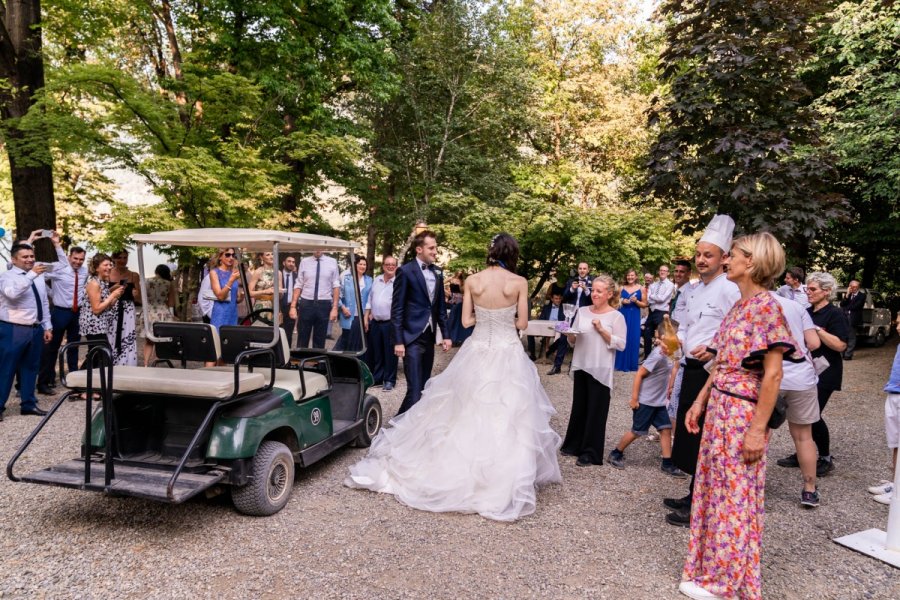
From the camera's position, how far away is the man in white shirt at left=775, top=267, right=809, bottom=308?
24.5ft

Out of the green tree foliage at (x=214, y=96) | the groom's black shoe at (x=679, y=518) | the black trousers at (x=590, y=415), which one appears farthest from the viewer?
the green tree foliage at (x=214, y=96)

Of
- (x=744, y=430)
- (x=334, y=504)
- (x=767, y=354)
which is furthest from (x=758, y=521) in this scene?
(x=334, y=504)

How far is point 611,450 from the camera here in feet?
19.7

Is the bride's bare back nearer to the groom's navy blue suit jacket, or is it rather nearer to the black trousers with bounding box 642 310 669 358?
the groom's navy blue suit jacket

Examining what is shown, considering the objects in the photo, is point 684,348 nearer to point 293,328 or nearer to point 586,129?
point 293,328

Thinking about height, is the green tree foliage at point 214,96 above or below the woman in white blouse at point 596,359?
above

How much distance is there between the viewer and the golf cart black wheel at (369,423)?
5.68 metres

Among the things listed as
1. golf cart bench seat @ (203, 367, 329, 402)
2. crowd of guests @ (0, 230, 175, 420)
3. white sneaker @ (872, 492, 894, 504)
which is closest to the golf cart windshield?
golf cart bench seat @ (203, 367, 329, 402)

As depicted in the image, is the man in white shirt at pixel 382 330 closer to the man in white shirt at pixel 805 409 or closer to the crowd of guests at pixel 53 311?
the crowd of guests at pixel 53 311

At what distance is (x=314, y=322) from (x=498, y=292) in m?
3.64

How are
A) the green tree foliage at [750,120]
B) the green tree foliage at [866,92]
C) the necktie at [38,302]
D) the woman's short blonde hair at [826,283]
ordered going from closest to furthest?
the woman's short blonde hair at [826,283]
the necktie at [38,302]
the green tree foliage at [750,120]
the green tree foliage at [866,92]

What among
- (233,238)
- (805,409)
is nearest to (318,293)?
(233,238)

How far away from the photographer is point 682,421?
425cm

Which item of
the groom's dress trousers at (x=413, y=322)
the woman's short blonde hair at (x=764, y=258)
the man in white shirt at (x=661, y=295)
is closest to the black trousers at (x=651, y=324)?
the man in white shirt at (x=661, y=295)
